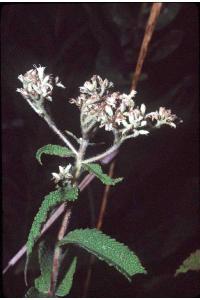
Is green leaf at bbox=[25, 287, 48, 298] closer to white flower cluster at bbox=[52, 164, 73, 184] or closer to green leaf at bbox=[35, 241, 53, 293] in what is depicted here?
green leaf at bbox=[35, 241, 53, 293]

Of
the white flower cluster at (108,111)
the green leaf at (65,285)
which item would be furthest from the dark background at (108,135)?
the white flower cluster at (108,111)

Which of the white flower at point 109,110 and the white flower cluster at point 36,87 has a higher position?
the white flower cluster at point 36,87

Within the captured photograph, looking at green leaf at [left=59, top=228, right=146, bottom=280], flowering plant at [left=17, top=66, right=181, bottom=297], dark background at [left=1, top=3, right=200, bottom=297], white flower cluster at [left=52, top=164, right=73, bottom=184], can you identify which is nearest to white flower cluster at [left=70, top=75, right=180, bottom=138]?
flowering plant at [left=17, top=66, right=181, bottom=297]

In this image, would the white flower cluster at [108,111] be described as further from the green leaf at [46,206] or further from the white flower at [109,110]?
the green leaf at [46,206]

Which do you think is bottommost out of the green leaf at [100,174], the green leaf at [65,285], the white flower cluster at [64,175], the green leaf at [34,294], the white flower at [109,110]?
the green leaf at [65,285]

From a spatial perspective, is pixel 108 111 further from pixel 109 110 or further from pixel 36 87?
pixel 36 87

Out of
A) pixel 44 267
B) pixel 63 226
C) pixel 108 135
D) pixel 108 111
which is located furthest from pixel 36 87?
pixel 108 135

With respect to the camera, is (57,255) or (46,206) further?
(57,255)
